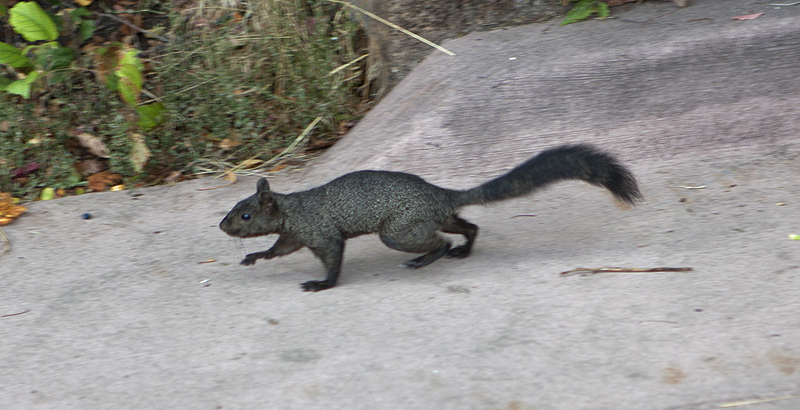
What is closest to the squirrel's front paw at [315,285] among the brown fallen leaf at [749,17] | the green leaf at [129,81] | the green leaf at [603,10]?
the green leaf at [129,81]

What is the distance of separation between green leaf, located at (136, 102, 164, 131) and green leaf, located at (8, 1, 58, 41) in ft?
3.02

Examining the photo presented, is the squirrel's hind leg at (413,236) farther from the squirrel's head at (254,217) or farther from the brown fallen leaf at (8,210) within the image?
the brown fallen leaf at (8,210)

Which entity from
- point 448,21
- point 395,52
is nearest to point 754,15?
point 448,21

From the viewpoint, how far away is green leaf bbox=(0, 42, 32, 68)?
5180 mm

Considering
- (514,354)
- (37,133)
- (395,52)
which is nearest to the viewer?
(514,354)

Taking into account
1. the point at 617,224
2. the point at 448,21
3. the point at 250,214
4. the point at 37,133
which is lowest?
the point at 617,224

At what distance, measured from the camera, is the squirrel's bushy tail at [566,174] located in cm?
337

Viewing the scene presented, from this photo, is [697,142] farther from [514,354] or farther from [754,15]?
[514,354]

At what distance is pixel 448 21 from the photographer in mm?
5734

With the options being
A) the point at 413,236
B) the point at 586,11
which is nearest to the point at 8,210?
the point at 413,236

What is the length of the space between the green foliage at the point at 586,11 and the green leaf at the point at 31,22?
3.97 metres

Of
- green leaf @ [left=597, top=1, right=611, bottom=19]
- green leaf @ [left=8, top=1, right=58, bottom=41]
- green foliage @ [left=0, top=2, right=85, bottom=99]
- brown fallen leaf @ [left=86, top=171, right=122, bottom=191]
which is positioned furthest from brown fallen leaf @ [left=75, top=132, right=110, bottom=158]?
green leaf @ [left=597, top=1, right=611, bottom=19]

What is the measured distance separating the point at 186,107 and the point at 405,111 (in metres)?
1.91

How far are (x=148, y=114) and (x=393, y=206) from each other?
8.61 ft
